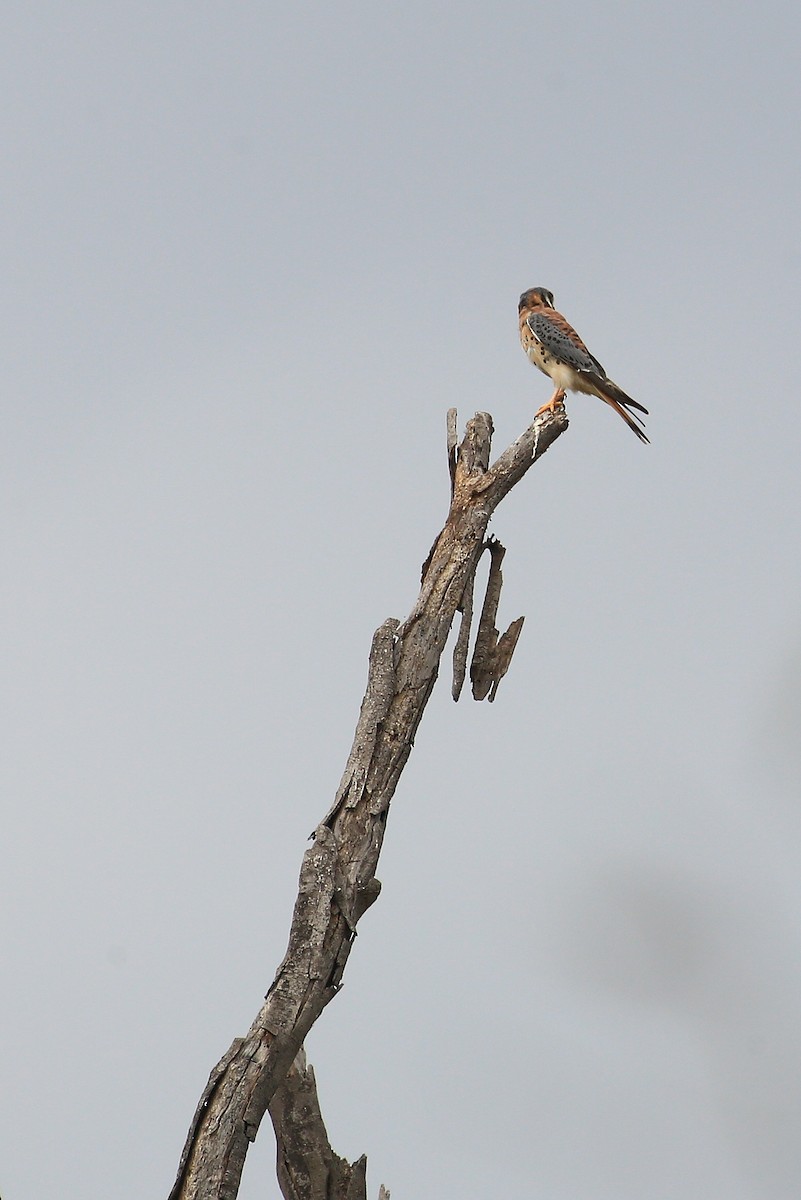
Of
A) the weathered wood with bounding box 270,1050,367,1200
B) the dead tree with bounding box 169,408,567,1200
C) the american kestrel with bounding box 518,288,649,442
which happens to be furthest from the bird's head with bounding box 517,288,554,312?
the weathered wood with bounding box 270,1050,367,1200

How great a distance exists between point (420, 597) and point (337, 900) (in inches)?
65.9

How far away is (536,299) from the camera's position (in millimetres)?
8398

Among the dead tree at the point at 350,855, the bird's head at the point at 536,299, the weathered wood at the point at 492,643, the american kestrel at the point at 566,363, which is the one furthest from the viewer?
the bird's head at the point at 536,299

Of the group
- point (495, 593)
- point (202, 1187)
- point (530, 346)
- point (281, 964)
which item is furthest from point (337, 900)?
point (530, 346)

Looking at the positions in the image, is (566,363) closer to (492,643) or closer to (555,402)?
(555,402)

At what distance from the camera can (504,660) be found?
23.0 feet

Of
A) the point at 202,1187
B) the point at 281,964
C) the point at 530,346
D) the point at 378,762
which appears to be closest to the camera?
the point at 202,1187

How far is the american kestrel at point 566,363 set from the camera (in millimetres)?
7715

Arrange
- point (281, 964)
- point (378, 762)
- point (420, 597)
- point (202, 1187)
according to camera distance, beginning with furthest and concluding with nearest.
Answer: point (420, 597) → point (378, 762) → point (281, 964) → point (202, 1187)

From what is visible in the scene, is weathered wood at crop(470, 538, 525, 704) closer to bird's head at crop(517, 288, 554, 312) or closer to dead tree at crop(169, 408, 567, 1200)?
dead tree at crop(169, 408, 567, 1200)

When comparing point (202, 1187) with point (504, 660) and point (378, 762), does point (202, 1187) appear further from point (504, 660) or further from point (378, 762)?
point (504, 660)

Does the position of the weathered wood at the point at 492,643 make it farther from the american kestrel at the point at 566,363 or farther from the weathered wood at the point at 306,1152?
the weathered wood at the point at 306,1152

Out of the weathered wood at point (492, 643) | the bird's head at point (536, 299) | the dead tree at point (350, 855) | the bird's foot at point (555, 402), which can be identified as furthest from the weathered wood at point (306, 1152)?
the bird's head at point (536, 299)

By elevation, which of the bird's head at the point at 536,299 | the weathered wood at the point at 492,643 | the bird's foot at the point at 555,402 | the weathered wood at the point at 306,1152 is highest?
the bird's head at the point at 536,299
